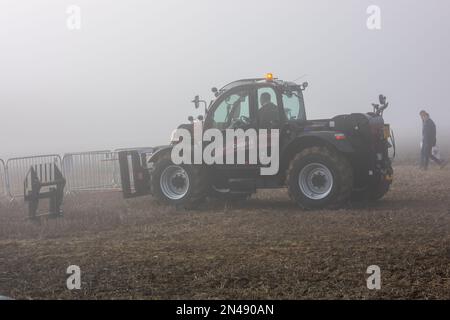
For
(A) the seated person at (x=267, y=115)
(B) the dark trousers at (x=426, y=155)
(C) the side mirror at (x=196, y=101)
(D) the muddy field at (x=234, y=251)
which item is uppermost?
(C) the side mirror at (x=196, y=101)

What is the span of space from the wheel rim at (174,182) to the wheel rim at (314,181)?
7.55 feet

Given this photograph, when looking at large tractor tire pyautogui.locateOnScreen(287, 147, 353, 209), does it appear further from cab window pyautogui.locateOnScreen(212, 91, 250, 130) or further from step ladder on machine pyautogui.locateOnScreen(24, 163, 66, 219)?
step ladder on machine pyautogui.locateOnScreen(24, 163, 66, 219)

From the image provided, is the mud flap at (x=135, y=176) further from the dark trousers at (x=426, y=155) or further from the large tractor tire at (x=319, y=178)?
the dark trousers at (x=426, y=155)

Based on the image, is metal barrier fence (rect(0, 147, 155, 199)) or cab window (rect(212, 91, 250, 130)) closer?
cab window (rect(212, 91, 250, 130))

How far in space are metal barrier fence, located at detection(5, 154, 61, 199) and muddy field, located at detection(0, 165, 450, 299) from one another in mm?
3153

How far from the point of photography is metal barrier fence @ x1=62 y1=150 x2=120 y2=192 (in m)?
14.1


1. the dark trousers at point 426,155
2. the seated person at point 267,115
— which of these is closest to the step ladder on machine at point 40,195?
the seated person at point 267,115

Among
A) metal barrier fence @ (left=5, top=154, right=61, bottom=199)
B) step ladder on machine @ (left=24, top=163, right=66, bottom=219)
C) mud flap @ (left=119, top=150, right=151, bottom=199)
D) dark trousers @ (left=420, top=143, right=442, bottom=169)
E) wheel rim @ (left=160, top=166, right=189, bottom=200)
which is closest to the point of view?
step ladder on machine @ (left=24, top=163, right=66, bottom=219)

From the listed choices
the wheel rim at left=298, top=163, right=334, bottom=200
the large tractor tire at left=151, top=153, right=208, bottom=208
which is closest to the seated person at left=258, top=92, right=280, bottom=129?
the wheel rim at left=298, top=163, right=334, bottom=200

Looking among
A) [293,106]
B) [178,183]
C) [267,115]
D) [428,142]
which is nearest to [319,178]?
[267,115]

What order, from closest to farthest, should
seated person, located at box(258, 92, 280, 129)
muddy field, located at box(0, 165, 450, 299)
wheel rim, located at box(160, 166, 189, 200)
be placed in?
muddy field, located at box(0, 165, 450, 299) → seated person, located at box(258, 92, 280, 129) → wheel rim, located at box(160, 166, 189, 200)

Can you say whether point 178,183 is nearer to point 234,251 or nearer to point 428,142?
point 234,251

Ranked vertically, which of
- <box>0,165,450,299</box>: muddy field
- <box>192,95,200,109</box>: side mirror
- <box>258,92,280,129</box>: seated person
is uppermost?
<box>192,95,200,109</box>: side mirror

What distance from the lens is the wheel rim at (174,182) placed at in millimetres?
10609
